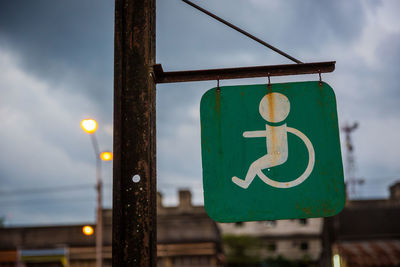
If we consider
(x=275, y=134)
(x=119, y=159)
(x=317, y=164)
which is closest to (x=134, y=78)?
(x=119, y=159)

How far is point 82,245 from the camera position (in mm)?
29109

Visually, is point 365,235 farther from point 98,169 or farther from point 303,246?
point 303,246

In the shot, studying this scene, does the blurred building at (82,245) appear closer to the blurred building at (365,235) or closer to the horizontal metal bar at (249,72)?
the blurred building at (365,235)

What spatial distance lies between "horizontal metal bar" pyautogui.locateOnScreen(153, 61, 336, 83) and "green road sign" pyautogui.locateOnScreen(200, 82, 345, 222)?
0.14 metres

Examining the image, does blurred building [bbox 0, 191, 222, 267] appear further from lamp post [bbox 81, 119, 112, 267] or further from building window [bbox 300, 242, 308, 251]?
building window [bbox 300, 242, 308, 251]

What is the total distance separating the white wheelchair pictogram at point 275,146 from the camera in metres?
3.24

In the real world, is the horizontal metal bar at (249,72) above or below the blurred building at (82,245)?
above

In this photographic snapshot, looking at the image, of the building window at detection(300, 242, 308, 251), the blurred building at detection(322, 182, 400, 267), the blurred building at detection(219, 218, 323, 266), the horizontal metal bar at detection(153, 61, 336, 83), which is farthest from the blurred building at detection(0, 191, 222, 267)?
the building window at detection(300, 242, 308, 251)

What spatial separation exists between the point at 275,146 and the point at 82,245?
2809 centimetres

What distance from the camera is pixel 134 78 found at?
135 inches

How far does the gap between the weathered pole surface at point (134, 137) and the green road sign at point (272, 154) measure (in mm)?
431

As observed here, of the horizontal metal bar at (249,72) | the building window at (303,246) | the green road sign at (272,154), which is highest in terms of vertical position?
the horizontal metal bar at (249,72)

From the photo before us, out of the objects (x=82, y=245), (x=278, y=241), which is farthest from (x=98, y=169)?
(x=278, y=241)

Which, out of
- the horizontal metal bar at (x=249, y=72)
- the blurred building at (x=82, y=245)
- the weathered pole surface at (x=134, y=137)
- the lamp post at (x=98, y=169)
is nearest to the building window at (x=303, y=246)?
the blurred building at (x=82, y=245)
